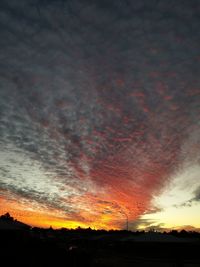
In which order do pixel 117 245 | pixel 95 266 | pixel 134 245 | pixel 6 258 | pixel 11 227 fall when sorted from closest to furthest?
pixel 6 258, pixel 95 266, pixel 11 227, pixel 134 245, pixel 117 245

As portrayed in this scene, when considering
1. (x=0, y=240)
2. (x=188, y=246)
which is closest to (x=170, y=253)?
(x=188, y=246)

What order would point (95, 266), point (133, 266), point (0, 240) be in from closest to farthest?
1. point (95, 266)
2. point (0, 240)
3. point (133, 266)

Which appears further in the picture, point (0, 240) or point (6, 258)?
point (0, 240)

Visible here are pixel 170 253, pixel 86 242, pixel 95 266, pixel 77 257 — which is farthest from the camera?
pixel 86 242

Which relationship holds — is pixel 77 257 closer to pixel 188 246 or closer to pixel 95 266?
pixel 95 266

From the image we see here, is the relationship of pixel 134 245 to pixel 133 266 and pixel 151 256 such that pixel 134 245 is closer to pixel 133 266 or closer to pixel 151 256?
pixel 151 256

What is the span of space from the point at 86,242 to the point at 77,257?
7927 centimetres

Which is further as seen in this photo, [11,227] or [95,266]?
[11,227]

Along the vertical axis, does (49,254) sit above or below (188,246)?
below

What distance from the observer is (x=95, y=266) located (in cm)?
2255

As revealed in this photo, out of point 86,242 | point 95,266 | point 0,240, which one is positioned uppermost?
point 86,242

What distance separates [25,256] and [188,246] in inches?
1691

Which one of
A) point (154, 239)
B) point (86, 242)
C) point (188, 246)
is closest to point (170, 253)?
point (188, 246)

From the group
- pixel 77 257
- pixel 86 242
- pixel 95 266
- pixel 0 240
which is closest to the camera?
pixel 77 257
